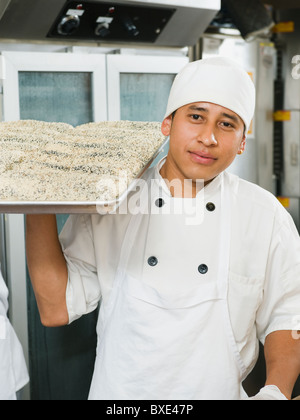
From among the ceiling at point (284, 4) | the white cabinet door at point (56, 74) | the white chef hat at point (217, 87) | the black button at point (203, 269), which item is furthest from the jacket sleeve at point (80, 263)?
the ceiling at point (284, 4)

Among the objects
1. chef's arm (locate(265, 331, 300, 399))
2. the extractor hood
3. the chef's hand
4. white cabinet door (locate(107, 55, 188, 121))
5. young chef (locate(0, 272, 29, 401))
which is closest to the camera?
the chef's hand

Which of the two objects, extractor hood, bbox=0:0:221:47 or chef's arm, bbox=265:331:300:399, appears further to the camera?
extractor hood, bbox=0:0:221:47

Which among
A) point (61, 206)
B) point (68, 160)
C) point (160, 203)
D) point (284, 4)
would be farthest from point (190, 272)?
point (284, 4)

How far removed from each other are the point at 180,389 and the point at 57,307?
34 centimetres

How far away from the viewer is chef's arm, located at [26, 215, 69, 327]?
1.21 metres

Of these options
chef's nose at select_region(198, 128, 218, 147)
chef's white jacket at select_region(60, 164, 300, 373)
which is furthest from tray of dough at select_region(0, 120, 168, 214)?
chef's white jacket at select_region(60, 164, 300, 373)

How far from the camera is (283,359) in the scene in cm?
121

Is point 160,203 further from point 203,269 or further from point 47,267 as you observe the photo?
point 47,267

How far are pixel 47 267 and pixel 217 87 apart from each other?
1.83 ft

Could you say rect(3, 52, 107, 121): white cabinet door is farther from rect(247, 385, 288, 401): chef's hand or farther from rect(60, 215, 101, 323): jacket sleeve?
rect(247, 385, 288, 401): chef's hand

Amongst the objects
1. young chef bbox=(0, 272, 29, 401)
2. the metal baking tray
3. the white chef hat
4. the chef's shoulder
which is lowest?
young chef bbox=(0, 272, 29, 401)

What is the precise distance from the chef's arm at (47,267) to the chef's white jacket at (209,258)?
0.03 metres

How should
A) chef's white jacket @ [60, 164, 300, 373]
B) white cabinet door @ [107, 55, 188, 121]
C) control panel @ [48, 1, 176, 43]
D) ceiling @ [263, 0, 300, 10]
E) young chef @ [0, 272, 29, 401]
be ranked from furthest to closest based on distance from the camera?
ceiling @ [263, 0, 300, 10]
white cabinet door @ [107, 55, 188, 121]
control panel @ [48, 1, 176, 43]
young chef @ [0, 272, 29, 401]
chef's white jacket @ [60, 164, 300, 373]

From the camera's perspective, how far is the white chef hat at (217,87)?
123cm
